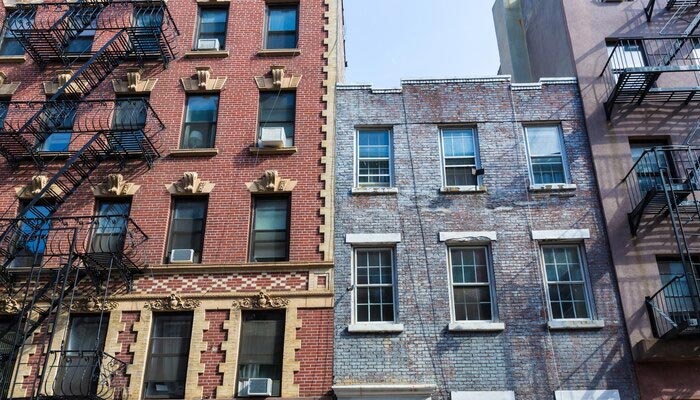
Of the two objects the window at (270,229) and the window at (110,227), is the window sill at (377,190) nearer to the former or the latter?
the window at (270,229)

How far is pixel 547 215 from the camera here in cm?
1392

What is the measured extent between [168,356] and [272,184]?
4485 millimetres

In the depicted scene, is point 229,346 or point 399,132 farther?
point 399,132

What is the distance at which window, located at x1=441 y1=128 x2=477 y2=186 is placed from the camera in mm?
14656

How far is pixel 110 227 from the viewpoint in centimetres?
1439

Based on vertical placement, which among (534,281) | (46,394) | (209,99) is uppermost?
(209,99)

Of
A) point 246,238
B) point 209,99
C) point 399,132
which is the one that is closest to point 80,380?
point 246,238

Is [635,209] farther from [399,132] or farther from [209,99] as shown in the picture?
[209,99]

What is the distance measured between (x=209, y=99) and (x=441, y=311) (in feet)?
26.9

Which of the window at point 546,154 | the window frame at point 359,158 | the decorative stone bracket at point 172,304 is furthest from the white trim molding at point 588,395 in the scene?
the decorative stone bracket at point 172,304

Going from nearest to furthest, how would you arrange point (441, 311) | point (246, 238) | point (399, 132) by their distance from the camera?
point (441, 311)
point (246, 238)
point (399, 132)

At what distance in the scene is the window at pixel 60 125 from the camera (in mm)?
15359

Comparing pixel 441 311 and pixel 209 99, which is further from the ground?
pixel 209 99

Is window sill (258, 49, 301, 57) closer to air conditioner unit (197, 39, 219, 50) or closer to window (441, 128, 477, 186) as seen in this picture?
air conditioner unit (197, 39, 219, 50)
